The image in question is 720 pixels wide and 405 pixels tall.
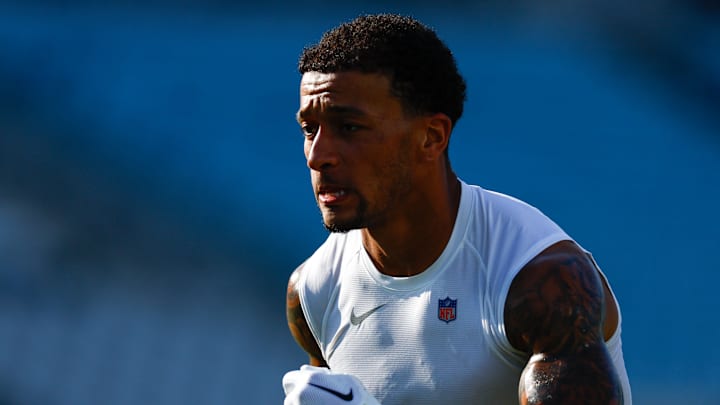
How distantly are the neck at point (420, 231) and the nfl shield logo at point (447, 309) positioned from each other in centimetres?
15

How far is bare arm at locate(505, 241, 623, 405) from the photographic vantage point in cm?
297

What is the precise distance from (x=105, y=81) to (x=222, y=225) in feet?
4.35

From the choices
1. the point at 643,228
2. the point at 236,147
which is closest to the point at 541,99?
the point at 643,228

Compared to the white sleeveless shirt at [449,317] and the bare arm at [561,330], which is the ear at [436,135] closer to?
the white sleeveless shirt at [449,317]

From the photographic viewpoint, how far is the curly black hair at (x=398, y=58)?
10.9 ft

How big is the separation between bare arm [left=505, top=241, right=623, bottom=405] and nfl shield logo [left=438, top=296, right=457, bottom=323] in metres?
0.22

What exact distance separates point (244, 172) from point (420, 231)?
3884mm

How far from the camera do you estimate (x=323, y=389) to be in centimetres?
298

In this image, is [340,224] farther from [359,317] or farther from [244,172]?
[244,172]

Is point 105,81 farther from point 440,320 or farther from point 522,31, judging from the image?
point 440,320

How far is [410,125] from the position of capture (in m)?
3.37

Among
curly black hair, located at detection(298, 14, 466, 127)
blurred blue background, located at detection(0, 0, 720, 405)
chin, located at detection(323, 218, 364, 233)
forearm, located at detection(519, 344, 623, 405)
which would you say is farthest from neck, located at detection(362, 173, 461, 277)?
blurred blue background, located at detection(0, 0, 720, 405)

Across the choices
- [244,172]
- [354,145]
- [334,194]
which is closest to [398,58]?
[354,145]

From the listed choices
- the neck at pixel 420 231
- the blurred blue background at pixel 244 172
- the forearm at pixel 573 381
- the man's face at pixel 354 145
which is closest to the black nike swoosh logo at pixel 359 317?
the neck at pixel 420 231
